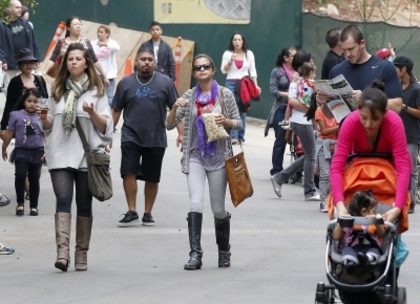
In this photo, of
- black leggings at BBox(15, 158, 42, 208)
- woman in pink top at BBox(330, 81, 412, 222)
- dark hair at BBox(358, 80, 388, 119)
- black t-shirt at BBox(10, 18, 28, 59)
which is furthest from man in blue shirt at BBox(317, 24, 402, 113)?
black t-shirt at BBox(10, 18, 28, 59)

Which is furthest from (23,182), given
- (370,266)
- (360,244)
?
(370,266)

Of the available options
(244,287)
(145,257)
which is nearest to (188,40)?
(145,257)

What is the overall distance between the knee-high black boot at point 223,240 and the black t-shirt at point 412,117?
304 cm

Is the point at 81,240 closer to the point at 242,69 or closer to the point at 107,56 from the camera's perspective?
the point at 242,69

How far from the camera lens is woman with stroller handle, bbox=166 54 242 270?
32.0 ft

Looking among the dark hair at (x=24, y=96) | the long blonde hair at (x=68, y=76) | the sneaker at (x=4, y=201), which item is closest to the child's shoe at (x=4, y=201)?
the sneaker at (x=4, y=201)

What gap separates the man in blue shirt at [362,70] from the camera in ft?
27.6

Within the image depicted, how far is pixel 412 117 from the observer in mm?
12312

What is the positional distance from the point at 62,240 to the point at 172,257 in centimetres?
143

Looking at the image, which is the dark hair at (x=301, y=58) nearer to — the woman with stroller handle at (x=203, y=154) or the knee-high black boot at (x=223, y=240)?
the woman with stroller handle at (x=203, y=154)

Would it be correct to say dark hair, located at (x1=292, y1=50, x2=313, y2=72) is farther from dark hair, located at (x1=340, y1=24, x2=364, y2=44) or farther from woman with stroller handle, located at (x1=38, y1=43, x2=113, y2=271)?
dark hair, located at (x1=340, y1=24, x2=364, y2=44)

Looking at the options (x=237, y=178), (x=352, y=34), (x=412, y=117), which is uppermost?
(x=352, y=34)

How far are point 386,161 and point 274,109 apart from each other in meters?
9.23

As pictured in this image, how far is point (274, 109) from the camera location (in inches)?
651
